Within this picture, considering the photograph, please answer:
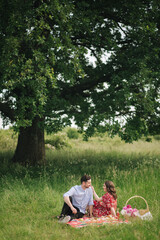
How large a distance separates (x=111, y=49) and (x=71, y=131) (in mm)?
18042

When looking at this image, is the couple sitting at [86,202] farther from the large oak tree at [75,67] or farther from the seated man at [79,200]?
the large oak tree at [75,67]

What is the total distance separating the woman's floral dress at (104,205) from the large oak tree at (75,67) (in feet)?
12.4

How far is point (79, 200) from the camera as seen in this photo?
624 cm

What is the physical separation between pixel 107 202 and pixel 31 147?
267 inches

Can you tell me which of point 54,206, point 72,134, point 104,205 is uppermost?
point 72,134

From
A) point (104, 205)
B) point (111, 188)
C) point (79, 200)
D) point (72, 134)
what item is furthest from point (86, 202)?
point (72, 134)

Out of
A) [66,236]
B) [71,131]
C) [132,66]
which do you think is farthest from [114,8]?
[71,131]

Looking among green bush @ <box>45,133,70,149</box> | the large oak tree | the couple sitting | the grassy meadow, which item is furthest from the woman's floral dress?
green bush @ <box>45,133,70,149</box>

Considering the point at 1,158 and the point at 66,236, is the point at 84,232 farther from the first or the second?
the point at 1,158

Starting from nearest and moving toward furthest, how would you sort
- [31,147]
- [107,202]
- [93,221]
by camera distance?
1. [93,221]
2. [107,202]
3. [31,147]

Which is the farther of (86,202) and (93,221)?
(86,202)

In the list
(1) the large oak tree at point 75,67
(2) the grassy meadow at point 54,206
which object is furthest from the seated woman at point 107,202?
(1) the large oak tree at point 75,67

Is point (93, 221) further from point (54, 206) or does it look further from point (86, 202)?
point (54, 206)

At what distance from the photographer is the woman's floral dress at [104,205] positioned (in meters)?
6.20
